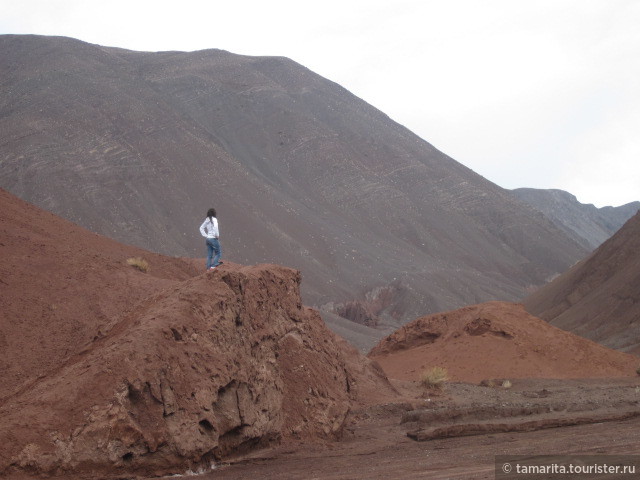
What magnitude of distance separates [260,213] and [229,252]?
7159mm

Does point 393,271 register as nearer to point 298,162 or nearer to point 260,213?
point 260,213

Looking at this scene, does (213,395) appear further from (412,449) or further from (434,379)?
(434,379)

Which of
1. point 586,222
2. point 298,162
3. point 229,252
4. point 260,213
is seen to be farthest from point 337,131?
point 586,222

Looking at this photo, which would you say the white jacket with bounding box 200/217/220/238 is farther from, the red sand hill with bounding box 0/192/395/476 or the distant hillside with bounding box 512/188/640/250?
the distant hillside with bounding box 512/188/640/250

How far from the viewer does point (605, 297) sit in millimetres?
42125

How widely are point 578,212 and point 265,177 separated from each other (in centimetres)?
9242

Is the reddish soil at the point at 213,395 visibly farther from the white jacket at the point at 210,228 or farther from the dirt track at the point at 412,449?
the white jacket at the point at 210,228

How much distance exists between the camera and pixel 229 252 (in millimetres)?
58281

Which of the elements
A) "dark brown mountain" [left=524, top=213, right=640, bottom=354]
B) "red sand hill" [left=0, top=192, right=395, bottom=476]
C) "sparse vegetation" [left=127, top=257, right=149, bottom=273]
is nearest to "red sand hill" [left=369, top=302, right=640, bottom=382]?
"red sand hill" [left=0, top=192, right=395, bottom=476]

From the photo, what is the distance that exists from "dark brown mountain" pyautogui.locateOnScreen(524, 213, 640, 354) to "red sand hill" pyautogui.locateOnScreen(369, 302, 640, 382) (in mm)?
9101

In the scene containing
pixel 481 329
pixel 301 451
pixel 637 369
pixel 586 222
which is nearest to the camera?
pixel 301 451

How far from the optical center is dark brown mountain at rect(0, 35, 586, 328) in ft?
196

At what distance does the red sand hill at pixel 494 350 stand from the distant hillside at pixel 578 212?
379 ft

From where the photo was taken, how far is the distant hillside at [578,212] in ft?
470
